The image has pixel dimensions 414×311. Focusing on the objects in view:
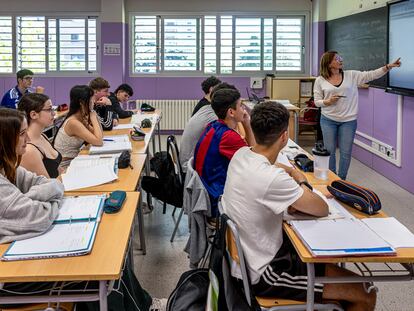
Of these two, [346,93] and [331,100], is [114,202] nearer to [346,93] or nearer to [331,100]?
[331,100]

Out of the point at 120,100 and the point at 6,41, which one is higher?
the point at 6,41

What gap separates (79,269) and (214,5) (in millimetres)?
7414

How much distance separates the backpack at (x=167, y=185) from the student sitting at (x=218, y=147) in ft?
1.81

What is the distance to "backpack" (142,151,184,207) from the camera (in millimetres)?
3314

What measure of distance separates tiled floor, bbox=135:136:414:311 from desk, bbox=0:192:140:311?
4.08ft

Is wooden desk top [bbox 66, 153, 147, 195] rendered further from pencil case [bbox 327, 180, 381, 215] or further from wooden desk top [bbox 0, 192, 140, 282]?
pencil case [bbox 327, 180, 381, 215]

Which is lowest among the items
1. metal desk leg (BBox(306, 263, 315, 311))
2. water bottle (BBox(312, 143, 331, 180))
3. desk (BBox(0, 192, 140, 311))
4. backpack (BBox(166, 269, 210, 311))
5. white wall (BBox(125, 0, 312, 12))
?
backpack (BBox(166, 269, 210, 311))

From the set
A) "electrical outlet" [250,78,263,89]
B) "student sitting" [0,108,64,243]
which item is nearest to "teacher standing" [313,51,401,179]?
"student sitting" [0,108,64,243]

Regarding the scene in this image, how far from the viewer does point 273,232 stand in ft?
6.07

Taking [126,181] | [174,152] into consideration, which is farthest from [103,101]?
[126,181]

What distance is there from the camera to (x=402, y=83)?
15.5ft

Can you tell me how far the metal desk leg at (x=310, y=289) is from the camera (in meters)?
1.67

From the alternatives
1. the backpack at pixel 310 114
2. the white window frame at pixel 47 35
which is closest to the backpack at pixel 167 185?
the backpack at pixel 310 114

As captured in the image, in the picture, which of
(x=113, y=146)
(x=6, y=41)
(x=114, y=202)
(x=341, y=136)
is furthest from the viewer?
(x=6, y=41)
